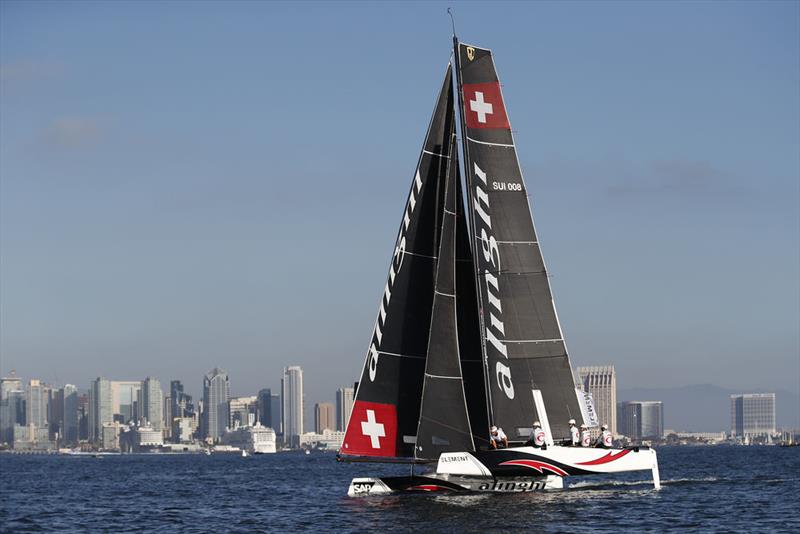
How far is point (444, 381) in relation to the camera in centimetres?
3462

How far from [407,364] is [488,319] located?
2766 mm

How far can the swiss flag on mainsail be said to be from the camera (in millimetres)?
34969

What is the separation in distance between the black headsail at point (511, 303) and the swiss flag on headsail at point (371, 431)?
289cm

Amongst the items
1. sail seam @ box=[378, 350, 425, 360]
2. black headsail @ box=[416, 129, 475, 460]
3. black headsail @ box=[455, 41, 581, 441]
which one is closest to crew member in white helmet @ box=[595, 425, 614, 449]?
black headsail @ box=[455, 41, 581, 441]

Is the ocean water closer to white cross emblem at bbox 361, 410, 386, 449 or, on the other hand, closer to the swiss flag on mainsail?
white cross emblem at bbox 361, 410, 386, 449

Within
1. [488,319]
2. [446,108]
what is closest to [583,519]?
[488,319]

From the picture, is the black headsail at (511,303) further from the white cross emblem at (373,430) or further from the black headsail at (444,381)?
the white cross emblem at (373,430)

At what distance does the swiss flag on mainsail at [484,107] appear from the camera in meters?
35.0

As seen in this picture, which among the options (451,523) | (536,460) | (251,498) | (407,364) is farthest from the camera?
(251,498)

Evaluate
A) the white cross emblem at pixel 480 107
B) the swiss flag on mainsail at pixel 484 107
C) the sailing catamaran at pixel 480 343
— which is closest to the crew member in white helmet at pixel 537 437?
the sailing catamaran at pixel 480 343

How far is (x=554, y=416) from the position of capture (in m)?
34.5

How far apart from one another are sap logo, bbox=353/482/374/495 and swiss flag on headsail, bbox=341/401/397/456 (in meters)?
1.23

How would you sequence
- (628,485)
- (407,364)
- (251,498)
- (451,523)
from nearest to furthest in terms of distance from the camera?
(451,523), (407,364), (628,485), (251,498)

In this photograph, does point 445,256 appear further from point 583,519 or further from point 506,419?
point 583,519
